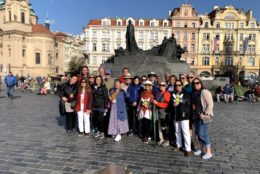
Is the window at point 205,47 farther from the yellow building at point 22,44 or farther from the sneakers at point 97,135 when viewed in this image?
the sneakers at point 97,135

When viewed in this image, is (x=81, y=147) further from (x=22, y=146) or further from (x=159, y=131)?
(x=159, y=131)

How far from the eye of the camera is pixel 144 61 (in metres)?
13.6

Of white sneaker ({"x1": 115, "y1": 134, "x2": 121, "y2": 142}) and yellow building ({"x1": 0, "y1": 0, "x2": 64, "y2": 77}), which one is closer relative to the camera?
white sneaker ({"x1": 115, "y1": 134, "x2": 121, "y2": 142})

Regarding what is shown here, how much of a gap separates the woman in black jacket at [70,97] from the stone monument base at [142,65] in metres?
6.51

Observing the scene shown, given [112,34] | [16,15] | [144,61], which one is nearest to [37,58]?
[16,15]

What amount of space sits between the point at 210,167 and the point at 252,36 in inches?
2539

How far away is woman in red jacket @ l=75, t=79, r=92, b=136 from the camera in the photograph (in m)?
6.77

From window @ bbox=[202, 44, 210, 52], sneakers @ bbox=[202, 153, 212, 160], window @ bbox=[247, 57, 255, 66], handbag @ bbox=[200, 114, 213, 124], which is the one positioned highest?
window @ bbox=[202, 44, 210, 52]

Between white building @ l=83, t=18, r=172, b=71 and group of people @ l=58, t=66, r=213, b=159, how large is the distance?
187ft

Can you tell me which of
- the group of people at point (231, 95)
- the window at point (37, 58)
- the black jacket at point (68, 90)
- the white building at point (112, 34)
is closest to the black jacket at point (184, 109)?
the black jacket at point (68, 90)

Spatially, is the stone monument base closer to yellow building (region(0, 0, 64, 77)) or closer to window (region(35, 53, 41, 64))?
yellow building (region(0, 0, 64, 77))

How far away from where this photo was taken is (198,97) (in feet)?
17.4

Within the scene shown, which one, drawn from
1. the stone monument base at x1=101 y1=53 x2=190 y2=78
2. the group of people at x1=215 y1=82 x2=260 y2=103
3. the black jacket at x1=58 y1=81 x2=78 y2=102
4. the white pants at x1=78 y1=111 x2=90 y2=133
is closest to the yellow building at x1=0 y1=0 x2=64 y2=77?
the stone monument base at x1=101 y1=53 x2=190 y2=78

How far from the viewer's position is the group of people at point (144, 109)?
17.7 feet
